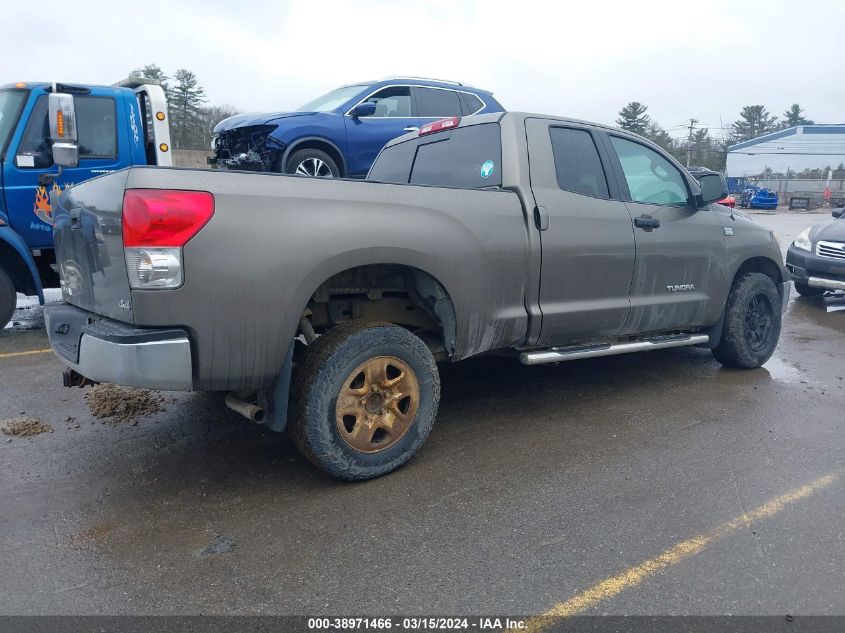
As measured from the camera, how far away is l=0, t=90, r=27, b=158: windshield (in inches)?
251

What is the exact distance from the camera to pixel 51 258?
22.2ft

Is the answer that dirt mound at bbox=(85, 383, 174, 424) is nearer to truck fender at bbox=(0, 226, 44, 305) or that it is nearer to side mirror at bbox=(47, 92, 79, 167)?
truck fender at bbox=(0, 226, 44, 305)

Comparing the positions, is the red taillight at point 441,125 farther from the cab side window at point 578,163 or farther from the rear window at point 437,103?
the rear window at point 437,103

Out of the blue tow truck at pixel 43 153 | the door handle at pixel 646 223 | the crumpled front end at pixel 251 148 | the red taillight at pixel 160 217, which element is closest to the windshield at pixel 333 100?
the crumpled front end at pixel 251 148

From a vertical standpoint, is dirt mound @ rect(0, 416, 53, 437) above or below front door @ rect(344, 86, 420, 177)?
below

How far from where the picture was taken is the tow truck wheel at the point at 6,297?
622 centimetres

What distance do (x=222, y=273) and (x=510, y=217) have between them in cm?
175

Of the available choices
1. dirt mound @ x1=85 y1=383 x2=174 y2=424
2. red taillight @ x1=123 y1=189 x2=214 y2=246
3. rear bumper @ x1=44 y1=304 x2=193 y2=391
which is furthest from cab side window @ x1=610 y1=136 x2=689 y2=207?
dirt mound @ x1=85 y1=383 x2=174 y2=424

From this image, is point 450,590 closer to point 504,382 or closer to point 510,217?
point 510,217

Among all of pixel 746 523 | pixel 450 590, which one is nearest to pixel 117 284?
pixel 450 590

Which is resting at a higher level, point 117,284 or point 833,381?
point 117,284

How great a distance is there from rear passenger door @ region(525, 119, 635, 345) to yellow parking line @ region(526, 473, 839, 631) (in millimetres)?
1494

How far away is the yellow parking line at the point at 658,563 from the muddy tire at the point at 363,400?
124 centimetres

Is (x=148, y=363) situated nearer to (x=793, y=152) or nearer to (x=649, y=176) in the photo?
(x=649, y=176)
